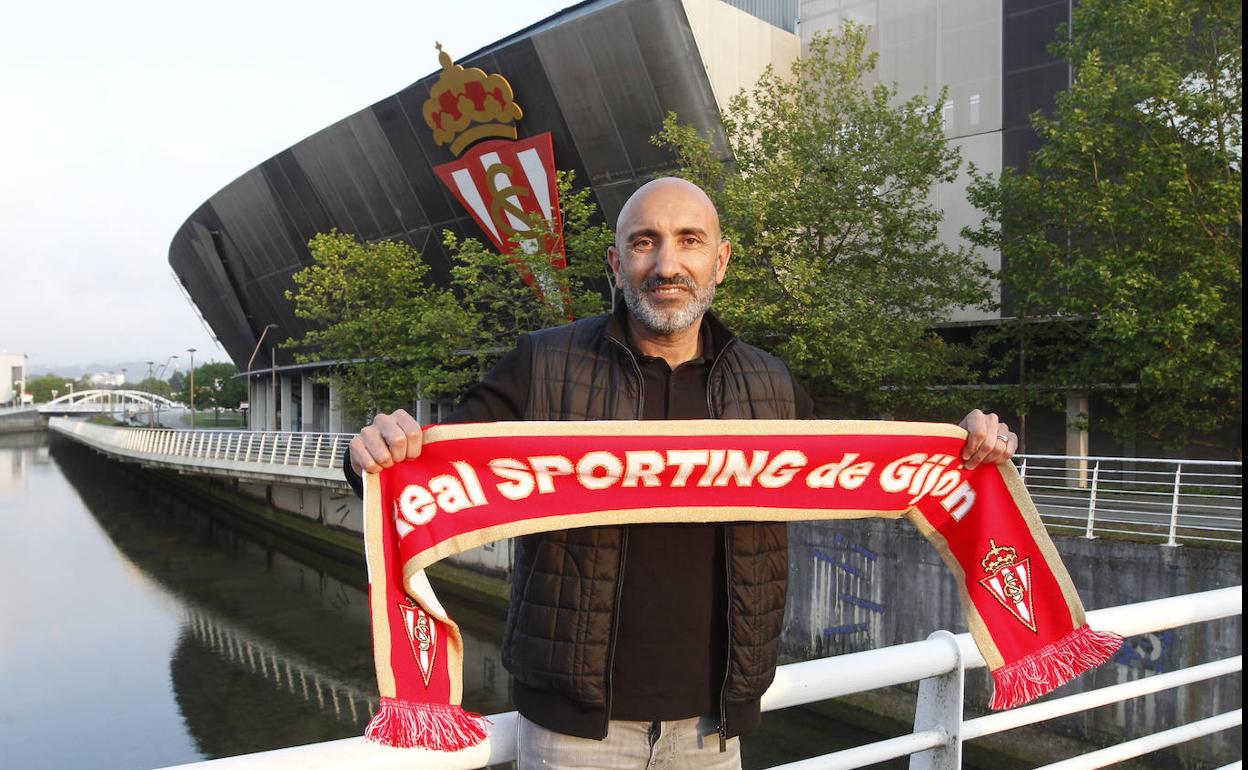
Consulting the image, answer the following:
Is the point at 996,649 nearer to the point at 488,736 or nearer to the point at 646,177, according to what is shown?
the point at 488,736

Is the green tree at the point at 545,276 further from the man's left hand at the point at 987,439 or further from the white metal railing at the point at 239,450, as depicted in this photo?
the man's left hand at the point at 987,439

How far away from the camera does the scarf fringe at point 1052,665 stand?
9.25 feet

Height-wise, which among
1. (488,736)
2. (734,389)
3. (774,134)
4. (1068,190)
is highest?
(774,134)

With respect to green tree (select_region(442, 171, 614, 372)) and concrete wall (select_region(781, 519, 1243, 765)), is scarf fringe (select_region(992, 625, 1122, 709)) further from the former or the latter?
green tree (select_region(442, 171, 614, 372))

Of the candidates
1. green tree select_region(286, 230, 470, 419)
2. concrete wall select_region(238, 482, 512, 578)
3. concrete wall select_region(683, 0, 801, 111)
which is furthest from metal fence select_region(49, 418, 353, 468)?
concrete wall select_region(683, 0, 801, 111)

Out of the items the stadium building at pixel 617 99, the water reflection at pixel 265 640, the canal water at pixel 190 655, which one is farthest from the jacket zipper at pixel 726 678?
the stadium building at pixel 617 99

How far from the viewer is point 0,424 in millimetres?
124688

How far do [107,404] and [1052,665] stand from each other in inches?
6746

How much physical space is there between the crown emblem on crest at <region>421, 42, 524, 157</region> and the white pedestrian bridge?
342 feet

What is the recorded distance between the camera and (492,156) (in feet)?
92.9

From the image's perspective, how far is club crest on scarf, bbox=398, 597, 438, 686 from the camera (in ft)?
7.55

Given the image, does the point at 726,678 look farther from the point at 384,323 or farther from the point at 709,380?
the point at 384,323

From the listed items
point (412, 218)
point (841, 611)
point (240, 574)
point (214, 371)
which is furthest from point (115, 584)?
point (214, 371)

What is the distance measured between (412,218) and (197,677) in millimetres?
18734
